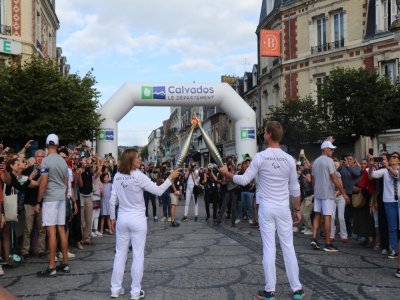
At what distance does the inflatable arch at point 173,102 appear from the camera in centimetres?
2123

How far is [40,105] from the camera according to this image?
19.4m

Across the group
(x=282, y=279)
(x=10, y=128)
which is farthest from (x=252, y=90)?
(x=282, y=279)

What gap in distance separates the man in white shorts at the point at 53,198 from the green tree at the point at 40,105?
12.9 metres

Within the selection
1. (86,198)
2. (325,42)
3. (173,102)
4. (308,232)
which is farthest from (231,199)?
(325,42)

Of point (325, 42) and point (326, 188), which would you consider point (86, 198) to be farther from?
point (325, 42)

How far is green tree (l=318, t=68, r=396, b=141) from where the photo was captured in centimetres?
1994

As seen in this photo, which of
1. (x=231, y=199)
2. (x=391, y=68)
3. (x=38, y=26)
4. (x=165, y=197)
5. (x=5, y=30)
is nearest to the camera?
(x=231, y=199)

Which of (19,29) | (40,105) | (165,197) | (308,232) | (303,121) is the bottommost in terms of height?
(308,232)

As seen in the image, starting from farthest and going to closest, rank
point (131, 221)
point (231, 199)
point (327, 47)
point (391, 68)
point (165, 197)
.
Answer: point (327, 47)
point (391, 68)
point (165, 197)
point (231, 199)
point (131, 221)

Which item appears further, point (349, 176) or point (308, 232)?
point (308, 232)

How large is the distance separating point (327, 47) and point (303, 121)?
6246mm

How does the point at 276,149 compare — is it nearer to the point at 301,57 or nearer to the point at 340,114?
the point at 340,114

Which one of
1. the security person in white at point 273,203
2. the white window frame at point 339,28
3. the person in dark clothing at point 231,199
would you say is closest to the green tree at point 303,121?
the white window frame at point 339,28

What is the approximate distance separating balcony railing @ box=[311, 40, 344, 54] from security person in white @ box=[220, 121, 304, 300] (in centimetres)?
2291
